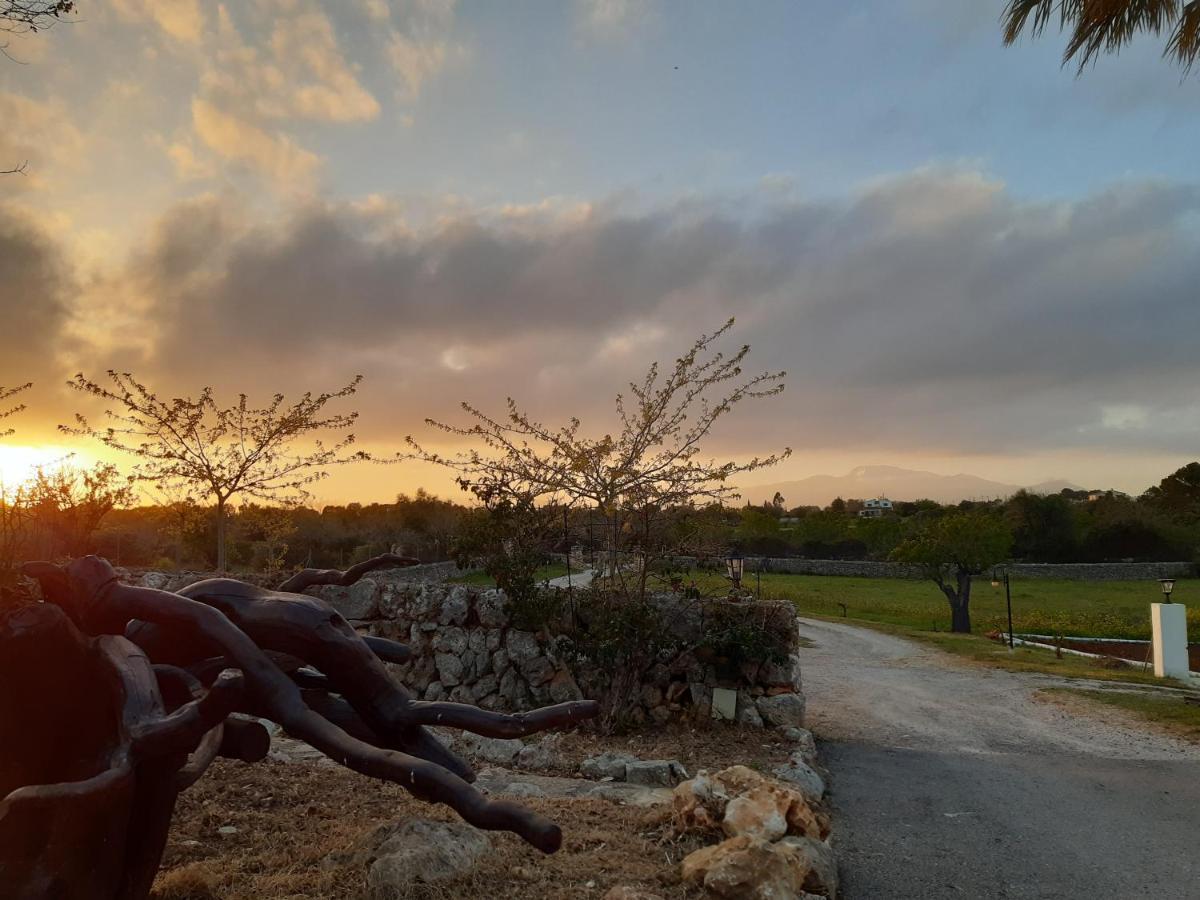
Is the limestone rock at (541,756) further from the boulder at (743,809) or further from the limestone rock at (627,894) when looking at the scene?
the limestone rock at (627,894)

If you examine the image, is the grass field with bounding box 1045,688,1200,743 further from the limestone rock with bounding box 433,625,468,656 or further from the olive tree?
the olive tree

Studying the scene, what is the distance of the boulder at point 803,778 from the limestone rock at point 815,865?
238 centimetres

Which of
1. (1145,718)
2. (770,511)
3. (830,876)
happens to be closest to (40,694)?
(830,876)

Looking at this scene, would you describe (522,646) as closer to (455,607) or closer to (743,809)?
(455,607)

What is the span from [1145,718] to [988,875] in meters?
8.15

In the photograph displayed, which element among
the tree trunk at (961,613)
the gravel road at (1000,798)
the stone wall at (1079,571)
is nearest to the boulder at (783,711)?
the gravel road at (1000,798)

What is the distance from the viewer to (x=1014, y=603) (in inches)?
1394

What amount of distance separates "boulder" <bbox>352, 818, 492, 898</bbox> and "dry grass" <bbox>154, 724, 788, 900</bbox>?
7 cm

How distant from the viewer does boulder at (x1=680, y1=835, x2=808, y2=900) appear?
418cm

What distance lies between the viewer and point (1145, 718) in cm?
1225

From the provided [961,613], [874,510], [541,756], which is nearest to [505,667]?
[541,756]

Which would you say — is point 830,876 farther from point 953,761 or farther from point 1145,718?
point 1145,718

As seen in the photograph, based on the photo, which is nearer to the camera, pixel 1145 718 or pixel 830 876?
pixel 830 876

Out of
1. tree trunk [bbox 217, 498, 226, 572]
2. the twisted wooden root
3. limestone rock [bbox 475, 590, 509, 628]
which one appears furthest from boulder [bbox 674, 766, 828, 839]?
tree trunk [bbox 217, 498, 226, 572]
